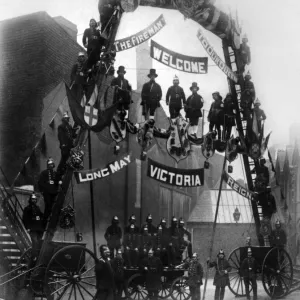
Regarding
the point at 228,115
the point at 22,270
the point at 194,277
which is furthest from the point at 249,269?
the point at 22,270

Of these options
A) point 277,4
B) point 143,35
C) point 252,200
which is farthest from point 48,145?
point 277,4

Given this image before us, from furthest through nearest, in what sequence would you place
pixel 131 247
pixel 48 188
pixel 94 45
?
pixel 131 247, pixel 94 45, pixel 48 188

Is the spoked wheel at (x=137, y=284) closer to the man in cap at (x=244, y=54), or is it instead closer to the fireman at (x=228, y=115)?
the fireman at (x=228, y=115)

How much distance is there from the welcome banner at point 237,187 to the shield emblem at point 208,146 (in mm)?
638

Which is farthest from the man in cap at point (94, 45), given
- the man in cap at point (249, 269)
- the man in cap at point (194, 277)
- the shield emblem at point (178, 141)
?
the man in cap at point (249, 269)

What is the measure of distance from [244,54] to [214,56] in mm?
1900

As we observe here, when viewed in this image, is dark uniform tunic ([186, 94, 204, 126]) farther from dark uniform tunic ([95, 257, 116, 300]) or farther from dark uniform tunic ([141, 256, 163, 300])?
dark uniform tunic ([95, 257, 116, 300])

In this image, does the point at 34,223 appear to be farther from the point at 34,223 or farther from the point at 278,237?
the point at 278,237

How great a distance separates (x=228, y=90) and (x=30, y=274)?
7.58 meters

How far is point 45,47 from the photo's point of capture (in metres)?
16.4

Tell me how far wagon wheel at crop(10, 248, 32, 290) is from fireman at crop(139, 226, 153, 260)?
2.72 metres

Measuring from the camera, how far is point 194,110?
551 inches

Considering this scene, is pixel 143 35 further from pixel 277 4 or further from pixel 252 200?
pixel 252 200

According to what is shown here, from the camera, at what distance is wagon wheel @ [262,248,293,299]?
13.9 metres
